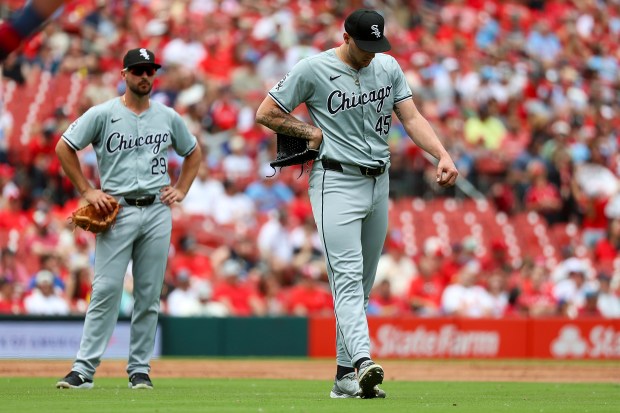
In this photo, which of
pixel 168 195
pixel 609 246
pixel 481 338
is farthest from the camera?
pixel 609 246

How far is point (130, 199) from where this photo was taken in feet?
28.6

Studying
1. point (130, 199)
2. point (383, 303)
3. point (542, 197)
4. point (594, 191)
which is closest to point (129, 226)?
point (130, 199)

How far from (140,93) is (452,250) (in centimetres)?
976

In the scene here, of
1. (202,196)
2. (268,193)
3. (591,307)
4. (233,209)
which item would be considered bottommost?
(591,307)

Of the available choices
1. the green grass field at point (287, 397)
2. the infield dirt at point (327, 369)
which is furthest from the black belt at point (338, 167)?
the infield dirt at point (327, 369)

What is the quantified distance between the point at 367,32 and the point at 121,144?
2.21 meters

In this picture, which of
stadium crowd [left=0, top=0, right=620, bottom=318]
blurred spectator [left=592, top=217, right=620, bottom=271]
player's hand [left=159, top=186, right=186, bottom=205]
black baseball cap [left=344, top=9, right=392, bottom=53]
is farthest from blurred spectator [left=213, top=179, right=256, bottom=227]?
black baseball cap [left=344, top=9, right=392, bottom=53]

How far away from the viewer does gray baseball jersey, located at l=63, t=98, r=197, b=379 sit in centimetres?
865

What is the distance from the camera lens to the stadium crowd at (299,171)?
622 inches

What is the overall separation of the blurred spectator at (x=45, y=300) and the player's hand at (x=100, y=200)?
5.71 m

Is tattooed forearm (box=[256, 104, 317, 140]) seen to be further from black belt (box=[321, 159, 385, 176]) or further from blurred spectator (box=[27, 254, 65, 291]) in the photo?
blurred spectator (box=[27, 254, 65, 291])

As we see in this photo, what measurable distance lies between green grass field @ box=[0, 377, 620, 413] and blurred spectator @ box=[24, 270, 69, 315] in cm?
427

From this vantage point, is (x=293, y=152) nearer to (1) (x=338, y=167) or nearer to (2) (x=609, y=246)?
(1) (x=338, y=167)

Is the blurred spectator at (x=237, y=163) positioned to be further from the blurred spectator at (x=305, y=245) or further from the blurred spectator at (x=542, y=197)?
the blurred spectator at (x=542, y=197)
